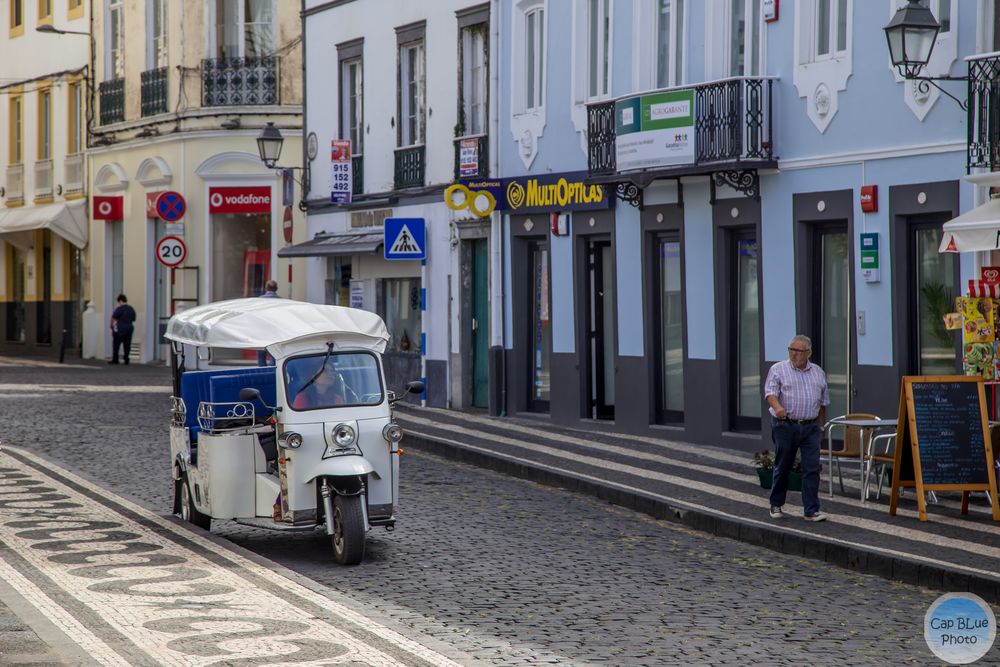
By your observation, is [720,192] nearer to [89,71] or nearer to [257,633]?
[257,633]

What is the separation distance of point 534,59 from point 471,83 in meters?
2.04

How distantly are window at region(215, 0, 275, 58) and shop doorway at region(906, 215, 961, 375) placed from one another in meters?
21.4

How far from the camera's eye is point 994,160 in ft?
52.1

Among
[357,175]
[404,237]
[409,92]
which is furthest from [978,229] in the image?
[357,175]

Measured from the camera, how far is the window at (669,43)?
21.1 m

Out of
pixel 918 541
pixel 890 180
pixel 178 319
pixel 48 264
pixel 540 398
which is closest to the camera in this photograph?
pixel 918 541

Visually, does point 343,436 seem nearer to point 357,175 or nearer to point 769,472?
point 769,472

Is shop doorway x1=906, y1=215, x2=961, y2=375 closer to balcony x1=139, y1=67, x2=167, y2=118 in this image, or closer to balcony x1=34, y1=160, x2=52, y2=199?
balcony x1=139, y1=67, x2=167, y2=118

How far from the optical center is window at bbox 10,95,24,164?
159ft

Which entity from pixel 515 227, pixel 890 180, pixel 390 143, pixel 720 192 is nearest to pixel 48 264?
pixel 390 143

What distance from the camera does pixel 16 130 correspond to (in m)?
49.0

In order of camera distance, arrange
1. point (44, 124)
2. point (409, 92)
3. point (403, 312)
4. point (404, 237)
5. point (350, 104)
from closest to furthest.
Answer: point (404, 237), point (409, 92), point (403, 312), point (350, 104), point (44, 124)

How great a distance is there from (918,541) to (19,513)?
7.08 meters

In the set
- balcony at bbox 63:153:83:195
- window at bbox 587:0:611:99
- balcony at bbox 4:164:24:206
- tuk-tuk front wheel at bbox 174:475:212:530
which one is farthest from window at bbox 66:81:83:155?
tuk-tuk front wheel at bbox 174:475:212:530
